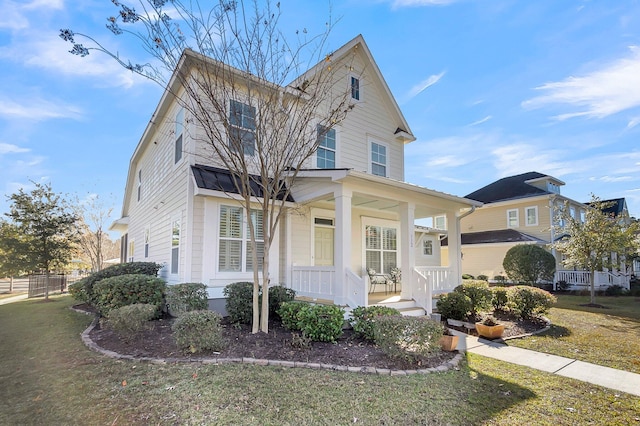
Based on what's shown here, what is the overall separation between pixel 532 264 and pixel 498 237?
510 cm

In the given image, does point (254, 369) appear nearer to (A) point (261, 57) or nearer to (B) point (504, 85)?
(A) point (261, 57)

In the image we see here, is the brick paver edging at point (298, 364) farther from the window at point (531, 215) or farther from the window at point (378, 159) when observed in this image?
the window at point (531, 215)

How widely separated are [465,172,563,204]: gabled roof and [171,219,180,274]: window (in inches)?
861

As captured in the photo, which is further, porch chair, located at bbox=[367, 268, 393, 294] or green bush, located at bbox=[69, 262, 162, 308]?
porch chair, located at bbox=[367, 268, 393, 294]

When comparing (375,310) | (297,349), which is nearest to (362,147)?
(375,310)

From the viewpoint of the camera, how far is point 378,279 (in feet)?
37.9

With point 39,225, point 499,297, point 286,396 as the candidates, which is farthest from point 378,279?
point 39,225

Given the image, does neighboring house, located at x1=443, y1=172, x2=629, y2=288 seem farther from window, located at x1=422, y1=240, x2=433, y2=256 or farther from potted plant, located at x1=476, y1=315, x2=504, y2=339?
potted plant, located at x1=476, y1=315, x2=504, y2=339

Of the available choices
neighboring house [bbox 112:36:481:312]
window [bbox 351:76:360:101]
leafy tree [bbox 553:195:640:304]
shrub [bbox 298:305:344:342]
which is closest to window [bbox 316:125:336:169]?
neighboring house [bbox 112:36:481:312]

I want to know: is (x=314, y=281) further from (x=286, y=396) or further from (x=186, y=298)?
(x=286, y=396)

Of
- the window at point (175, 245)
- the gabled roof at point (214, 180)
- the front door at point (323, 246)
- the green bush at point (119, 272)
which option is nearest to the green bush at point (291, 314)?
the gabled roof at point (214, 180)

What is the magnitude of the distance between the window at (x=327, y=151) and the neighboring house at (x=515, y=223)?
45.1 ft

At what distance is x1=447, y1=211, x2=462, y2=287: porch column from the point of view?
33.8 feet

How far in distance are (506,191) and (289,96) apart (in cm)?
2220
